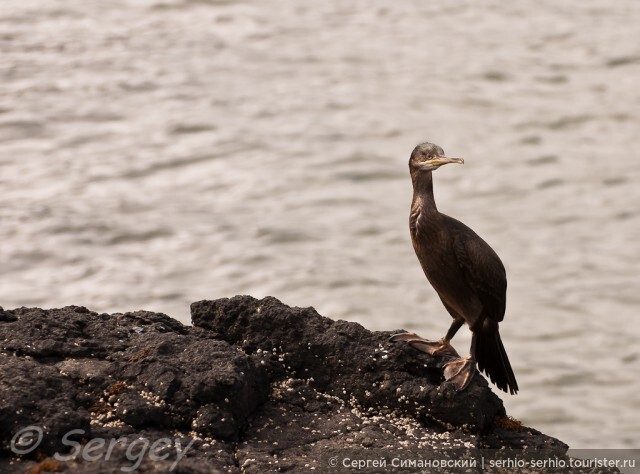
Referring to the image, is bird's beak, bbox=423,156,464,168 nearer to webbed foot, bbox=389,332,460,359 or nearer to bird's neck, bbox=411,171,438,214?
bird's neck, bbox=411,171,438,214

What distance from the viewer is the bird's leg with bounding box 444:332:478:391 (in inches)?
222

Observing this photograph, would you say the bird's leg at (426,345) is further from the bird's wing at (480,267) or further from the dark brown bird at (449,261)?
the bird's wing at (480,267)

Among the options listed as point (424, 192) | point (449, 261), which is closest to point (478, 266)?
point (449, 261)

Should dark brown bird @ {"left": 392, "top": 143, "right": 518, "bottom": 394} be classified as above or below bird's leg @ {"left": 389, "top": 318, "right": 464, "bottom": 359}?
above

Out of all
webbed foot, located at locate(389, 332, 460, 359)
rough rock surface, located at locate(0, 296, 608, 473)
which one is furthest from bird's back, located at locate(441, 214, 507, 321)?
rough rock surface, located at locate(0, 296, 608, 473)

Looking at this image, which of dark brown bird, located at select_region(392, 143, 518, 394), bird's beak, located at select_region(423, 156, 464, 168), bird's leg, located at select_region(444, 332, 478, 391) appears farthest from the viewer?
dark brown bird, located at select_region(392, 143, 518, 394)

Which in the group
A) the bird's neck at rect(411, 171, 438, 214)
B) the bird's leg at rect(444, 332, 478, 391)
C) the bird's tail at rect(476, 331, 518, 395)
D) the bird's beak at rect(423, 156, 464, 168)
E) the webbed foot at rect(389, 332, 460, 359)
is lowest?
the bird's tail at rect(476, 331, 518, 395)

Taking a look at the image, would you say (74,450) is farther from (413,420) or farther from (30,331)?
(413,420)

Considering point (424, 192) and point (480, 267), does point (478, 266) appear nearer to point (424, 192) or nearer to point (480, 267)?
point (480, 267)

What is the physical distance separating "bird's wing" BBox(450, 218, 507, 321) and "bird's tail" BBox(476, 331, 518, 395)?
0.23 m

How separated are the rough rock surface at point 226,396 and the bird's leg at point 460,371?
4 cm

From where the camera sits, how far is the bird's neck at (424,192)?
19.8 ft

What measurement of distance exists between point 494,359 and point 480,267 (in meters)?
0.55

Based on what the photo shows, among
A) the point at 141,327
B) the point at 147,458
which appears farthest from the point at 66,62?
the point at 147,458
